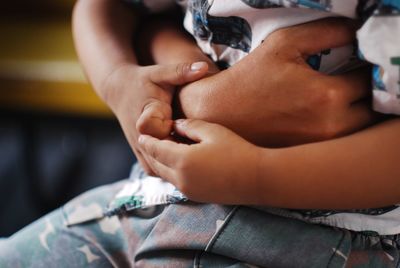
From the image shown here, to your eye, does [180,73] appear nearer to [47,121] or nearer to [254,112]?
[254,112]

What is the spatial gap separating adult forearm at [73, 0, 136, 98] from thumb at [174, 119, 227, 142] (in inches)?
5.8

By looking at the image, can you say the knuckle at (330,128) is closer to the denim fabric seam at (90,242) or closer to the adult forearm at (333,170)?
the adult forearm at (333,170)

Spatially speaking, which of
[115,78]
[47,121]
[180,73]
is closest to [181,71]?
[180,73]

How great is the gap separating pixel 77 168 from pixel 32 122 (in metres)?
0.20

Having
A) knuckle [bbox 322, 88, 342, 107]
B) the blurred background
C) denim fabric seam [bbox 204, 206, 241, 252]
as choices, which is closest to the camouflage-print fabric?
denim fabric seam [bbox 204, 206, 241, 252]

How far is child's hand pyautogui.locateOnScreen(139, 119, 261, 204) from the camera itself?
1.46 feet

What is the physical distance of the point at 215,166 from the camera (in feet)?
1.47

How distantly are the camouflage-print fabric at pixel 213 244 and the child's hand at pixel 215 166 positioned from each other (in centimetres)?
5

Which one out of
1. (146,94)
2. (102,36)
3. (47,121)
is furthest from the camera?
(47,121)

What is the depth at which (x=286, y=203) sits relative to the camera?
45 cm

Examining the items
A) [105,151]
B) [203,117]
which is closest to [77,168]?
[105,151]

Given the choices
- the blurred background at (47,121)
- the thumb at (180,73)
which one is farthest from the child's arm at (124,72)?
the blurred background at (47,121)

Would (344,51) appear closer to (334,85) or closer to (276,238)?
(334,85)

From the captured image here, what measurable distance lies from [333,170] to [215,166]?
0.31 feet
